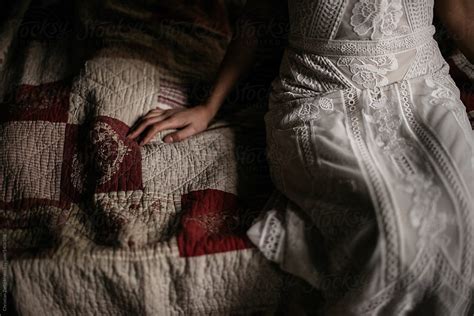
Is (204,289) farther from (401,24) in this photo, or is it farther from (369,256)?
(401,24)

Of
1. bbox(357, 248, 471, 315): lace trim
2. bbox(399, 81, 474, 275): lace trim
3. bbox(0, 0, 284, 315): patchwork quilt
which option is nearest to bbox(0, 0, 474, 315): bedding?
bbox(0, 0, 284, 315): patchwork quilt

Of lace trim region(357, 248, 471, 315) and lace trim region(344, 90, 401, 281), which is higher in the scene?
lace trim region(344, 90, 401, 281)

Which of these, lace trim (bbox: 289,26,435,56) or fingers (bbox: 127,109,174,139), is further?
fingers (bbox: 127,109,174,139)

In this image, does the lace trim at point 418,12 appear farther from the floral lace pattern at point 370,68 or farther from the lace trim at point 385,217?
the lace trim at point 385,217

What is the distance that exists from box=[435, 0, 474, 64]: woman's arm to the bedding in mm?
192

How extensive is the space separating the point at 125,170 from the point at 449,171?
60 cm

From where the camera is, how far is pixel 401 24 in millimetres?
768

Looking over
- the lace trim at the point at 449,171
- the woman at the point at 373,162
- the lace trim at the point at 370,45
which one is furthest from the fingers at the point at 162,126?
the lace trim at the point at 449,171

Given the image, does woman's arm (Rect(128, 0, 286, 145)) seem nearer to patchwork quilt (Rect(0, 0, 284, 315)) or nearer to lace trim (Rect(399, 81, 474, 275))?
patchwork quilt (Rect(0, 0, 284, 315))

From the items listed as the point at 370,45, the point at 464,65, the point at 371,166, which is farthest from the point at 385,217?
the point at 464,65

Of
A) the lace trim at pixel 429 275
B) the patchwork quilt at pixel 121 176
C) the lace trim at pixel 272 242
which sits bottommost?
the lace trim at pixel 429 275

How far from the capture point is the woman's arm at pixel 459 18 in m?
0.84

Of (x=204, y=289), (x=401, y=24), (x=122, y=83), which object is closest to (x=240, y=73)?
(x=122, y=83)

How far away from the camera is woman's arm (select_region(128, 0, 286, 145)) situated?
3.14 feet
